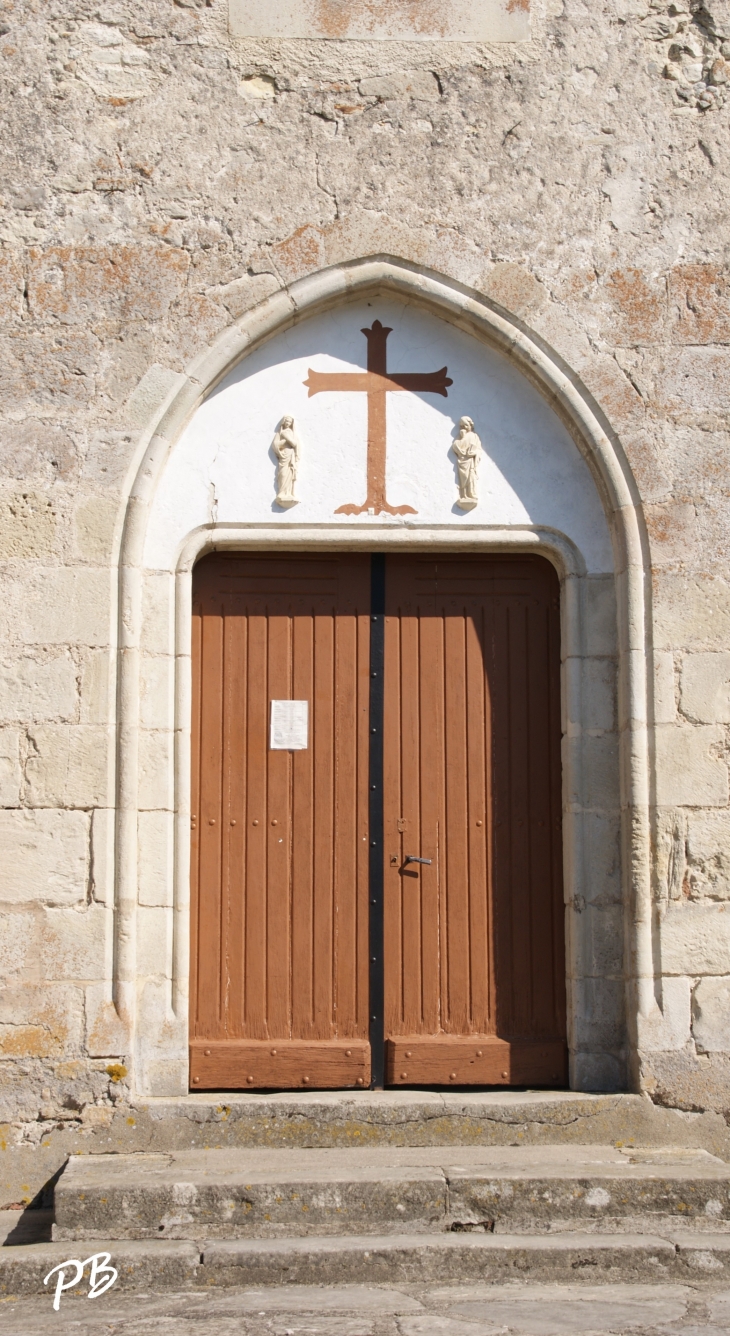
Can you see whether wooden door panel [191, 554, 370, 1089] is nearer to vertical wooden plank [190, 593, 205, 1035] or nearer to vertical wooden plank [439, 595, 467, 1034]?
vertical wooden plank [190, 593, 205, 1035]

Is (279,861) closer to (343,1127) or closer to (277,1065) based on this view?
(277,1065)

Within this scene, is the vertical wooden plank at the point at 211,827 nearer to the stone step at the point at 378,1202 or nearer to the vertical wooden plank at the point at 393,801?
the vertical wooden plank at the point at 393,801

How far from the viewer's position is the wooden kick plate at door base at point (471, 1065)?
4711 mm

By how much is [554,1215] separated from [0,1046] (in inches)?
79.3

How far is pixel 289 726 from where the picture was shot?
4.88 metres

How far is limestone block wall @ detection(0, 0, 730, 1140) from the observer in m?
4.54

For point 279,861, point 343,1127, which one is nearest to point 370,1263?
point 343,1127

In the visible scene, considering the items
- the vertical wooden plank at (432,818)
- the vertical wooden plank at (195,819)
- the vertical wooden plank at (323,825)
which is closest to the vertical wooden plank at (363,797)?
the vertical wooden plank at (323,825)

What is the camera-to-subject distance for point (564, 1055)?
4727 mm

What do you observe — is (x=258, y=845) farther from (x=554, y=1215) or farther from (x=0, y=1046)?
(x=554, y=1215)

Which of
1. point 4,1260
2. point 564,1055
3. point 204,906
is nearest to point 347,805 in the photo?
point 204,906

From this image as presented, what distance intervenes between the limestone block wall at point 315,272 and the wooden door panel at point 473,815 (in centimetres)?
33

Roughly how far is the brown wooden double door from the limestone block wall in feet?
1.03

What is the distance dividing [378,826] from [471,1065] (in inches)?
38.6
